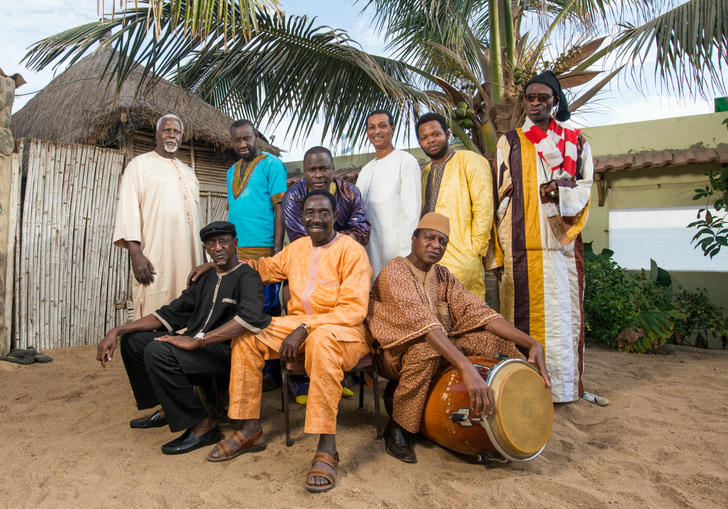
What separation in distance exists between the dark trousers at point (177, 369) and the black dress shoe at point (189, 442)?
78mm

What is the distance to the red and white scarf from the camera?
11.1 ft

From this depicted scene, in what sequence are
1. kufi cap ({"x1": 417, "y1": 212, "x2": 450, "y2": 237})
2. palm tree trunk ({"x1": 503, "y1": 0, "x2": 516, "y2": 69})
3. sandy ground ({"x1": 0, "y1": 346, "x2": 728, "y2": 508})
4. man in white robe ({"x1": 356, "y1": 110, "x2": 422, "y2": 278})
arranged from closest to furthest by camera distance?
sandy ground ({"x1": 0, "y1": 346, "x2": 728, "y2": 508}), kufi cap ({"x1": 417, "y1": 212, "x2": 450, "y2": 237}), man in white robe ({"x1": 356, "y1": 110, "x2": 422, "y2": 278}), palm tree trunk ({"x1": 503, "y1": 0, "x2": 516, "y2": 69})

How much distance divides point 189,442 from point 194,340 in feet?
1.87

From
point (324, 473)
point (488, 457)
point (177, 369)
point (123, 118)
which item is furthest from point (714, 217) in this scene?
point (123, 118)

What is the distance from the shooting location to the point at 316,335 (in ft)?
8.64

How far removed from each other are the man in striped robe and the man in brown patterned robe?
577 mm

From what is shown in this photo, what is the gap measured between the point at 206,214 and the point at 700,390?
18.7 ft

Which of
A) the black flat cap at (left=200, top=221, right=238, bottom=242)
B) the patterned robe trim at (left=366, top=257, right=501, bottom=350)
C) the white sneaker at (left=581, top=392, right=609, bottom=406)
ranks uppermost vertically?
the black flat cap at (left=200, top=221, right=238, bottom=242)

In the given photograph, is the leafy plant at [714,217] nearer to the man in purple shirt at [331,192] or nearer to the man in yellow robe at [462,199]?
the man in yellow robe at [462,199]

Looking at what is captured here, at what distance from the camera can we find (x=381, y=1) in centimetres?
651

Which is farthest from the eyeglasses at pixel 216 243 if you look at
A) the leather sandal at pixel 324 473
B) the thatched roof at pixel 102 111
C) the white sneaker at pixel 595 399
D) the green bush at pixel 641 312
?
the green bush at pixel 641 312

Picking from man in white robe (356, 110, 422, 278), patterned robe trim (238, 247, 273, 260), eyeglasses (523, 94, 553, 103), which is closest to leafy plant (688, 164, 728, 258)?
eyeglasses (523, 94, 553, 103)

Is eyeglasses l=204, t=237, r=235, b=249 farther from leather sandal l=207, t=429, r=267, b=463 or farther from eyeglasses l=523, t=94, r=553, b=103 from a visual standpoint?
eyeglasses l=523, t=94, r=553, b=103

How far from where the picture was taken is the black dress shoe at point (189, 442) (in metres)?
2.75
